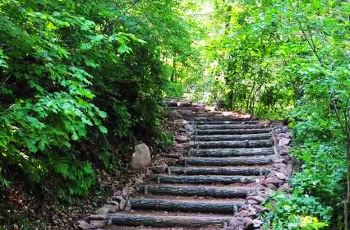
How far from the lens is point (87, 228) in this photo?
16.8 feet

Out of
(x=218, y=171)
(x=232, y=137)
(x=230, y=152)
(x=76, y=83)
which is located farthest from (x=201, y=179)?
(x=76, y=83)

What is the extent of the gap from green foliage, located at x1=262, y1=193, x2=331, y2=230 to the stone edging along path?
17cm

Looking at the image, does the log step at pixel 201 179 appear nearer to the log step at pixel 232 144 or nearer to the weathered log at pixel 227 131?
the log step at pixel 232 144

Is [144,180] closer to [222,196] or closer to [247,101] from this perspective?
[222,196]

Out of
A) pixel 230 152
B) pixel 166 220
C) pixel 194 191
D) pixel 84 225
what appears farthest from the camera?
pixel 230 152

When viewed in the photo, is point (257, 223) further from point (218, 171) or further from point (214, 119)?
point (214, 119)

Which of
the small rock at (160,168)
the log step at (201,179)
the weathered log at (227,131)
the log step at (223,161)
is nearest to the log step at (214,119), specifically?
the weathered log at (227,131)

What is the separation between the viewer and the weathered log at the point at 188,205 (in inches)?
223

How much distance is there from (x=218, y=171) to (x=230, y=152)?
858 millimetres

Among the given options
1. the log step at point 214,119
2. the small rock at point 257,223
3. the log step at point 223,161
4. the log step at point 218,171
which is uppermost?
the log step at point 214,119

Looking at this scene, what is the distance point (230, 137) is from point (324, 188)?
342cm

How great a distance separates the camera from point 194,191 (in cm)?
636

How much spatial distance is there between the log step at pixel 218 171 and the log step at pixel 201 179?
0.24 meters

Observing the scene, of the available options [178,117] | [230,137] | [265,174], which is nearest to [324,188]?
[265,174]
